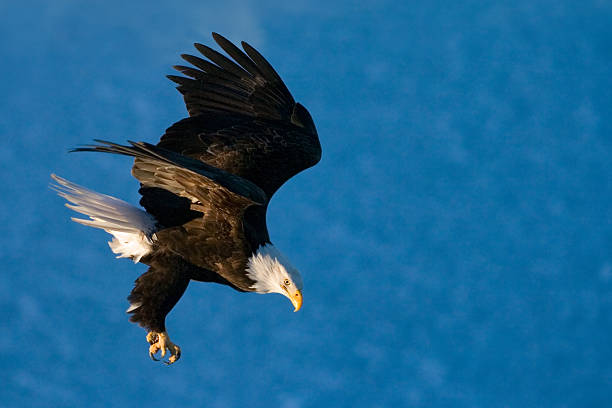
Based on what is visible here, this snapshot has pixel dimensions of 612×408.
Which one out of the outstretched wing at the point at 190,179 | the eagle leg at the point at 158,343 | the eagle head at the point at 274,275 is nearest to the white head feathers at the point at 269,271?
the eagle head at the point at 274,275

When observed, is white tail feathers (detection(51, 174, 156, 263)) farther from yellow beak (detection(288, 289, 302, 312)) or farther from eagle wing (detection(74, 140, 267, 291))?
yellow beak (detection(288, 289, 302, 312))

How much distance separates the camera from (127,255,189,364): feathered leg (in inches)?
313

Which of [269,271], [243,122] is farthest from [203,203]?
[243,122]

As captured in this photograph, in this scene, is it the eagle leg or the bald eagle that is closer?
the bald eagle

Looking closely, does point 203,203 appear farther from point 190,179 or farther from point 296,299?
point 296,299

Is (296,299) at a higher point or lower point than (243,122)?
lower

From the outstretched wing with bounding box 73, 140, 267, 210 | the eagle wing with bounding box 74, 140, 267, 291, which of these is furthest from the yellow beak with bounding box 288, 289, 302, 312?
the outstretched wing with bounding box 73, 140, 267, 210

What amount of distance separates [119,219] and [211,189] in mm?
1110

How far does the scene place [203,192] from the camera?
7.32 meters

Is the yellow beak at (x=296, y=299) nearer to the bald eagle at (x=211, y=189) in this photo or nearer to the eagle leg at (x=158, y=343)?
the bald eagle at (x=211, y=189)

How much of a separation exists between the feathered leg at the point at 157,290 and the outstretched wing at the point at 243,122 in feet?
3.34


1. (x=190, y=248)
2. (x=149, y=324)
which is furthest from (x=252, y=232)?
(x=149, y=324)

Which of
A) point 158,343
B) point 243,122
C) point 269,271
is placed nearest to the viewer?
point 269,271

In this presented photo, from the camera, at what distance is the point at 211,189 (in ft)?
23.7
